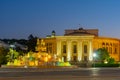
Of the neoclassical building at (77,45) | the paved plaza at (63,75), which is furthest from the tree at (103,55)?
the paved plaza at (63,75)

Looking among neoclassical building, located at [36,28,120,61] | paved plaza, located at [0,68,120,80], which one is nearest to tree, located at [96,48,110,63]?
neoclassical building, located at [36,28,120,61]

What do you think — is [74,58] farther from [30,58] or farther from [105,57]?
[30,58]

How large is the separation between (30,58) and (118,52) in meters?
50.6

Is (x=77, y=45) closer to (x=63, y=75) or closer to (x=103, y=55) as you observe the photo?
(x=103, y=55)

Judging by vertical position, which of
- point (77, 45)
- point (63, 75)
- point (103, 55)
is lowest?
point (63, 75)

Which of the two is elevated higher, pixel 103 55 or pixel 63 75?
pixel 103 55

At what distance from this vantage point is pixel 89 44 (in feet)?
364

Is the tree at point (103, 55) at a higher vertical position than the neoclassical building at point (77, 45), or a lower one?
lower

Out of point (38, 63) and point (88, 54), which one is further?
point (88, 54)

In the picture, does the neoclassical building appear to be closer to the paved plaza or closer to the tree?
the tree

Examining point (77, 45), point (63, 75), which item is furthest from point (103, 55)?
point (63, 75)

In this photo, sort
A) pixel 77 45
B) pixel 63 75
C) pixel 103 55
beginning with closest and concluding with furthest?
1. pixel 63 75
2. pixel 103 55
3. pixel 77 45

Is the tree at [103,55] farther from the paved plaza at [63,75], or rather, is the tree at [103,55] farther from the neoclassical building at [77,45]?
the paved plaza at [63,75]

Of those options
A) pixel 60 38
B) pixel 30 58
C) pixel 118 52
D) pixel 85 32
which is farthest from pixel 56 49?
pixel 30 58
